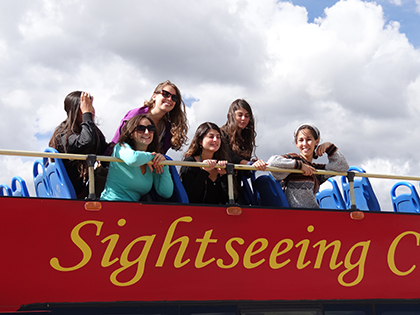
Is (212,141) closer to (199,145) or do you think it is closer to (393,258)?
(199,145)

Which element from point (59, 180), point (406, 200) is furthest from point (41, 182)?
point (406, 200)

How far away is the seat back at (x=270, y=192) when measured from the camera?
5023 millimetres

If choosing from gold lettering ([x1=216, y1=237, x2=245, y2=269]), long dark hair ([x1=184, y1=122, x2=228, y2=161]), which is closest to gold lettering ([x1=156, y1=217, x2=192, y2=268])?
gold lettering ([x1=216, y1=237, x2=245, y2=269])

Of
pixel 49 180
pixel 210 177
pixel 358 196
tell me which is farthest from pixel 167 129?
pixel 358 196

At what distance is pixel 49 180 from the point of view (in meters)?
4.62

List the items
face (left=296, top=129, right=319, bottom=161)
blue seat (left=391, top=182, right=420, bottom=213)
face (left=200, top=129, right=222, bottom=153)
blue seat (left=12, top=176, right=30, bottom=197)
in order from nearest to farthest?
face (left=200, top=129, right=222, bottom=153) → face (left=296, top=129, right=319, bottom=161) → blue seat (left=12, top=176, right=30, bottom=197) → blue seat (left=391, top=182, right=420, bottom=213)

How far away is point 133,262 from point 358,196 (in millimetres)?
3162

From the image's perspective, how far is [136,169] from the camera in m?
4.38

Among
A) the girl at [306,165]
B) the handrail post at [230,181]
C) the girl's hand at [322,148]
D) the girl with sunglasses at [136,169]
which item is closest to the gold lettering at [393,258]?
the girl at [306,165]

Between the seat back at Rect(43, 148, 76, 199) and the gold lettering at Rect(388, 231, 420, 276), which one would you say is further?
the gold lettering at Rect(388, 231, 420, 276)

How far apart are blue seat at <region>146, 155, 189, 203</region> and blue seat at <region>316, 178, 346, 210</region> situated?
2.54 meters

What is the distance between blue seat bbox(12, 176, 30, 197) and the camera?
575cm

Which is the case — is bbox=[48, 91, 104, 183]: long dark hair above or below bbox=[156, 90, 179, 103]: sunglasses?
below

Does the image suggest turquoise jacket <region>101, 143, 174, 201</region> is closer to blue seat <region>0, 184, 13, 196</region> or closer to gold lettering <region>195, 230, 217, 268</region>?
gold lettering <region>195, 230, 217, 268</region>
